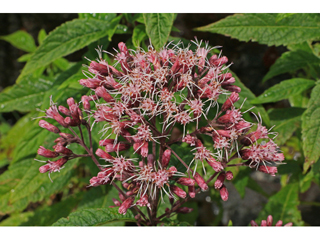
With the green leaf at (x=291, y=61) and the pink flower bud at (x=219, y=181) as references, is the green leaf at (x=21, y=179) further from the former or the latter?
the green leaf at (x=291, y=61)

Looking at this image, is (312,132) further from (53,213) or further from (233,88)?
(53,213)

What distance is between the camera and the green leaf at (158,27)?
168cm

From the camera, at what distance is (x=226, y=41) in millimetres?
3895

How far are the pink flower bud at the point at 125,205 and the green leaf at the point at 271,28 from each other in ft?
4.35

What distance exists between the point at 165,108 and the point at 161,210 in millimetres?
847

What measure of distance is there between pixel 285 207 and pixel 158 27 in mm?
1906

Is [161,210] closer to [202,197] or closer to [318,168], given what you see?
[318,168]

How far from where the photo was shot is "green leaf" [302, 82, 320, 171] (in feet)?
5.71

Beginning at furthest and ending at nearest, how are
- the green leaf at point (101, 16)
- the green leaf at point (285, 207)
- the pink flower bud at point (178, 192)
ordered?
the green leaf at point (285, 207) < the green leaf at point (101, 16) < the pink flower bud at point (178, 192)

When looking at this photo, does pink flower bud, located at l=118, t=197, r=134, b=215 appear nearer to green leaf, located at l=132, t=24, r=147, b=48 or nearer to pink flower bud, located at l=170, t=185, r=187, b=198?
pink flower bud, located at l=170, t=185, r=187, b=198

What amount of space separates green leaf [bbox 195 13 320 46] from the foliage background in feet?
0.13

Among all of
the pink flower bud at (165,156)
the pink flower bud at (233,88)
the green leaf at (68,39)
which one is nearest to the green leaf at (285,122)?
the pink flower bud at (233,88)

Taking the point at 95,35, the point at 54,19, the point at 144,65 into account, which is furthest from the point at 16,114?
the point at 144,65

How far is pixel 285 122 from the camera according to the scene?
7.86 ft
